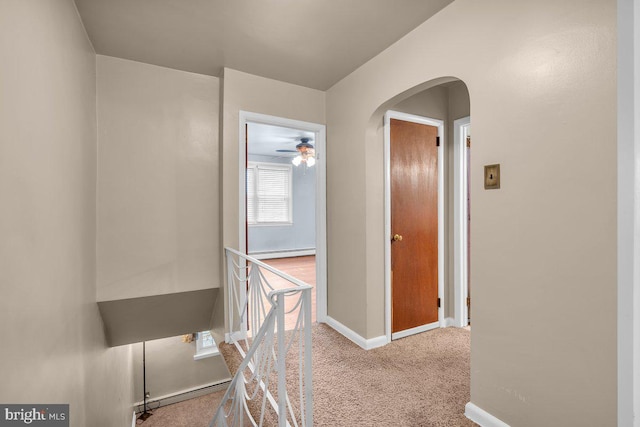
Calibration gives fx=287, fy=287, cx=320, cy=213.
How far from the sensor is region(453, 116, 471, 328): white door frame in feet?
9.53

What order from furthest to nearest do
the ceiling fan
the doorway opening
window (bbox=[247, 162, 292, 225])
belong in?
window (bbox=[247, 162, 292, 225]), the ceiling fan, the doorway opening

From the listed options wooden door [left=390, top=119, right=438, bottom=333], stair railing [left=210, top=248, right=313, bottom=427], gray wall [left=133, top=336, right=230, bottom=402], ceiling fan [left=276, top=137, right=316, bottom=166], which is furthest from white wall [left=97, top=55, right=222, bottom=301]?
gray wall [left=133, top=336, right=230, bottom=402]

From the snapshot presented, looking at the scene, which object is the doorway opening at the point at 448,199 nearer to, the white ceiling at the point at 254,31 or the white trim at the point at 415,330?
the white trim at the point at 415,330

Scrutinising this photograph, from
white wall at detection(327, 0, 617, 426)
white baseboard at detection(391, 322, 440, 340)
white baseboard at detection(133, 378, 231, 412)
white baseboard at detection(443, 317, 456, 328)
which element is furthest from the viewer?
white baseboard at detection(133, 378, 231, 412)

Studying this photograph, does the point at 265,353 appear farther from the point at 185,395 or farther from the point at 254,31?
the point at 185,395

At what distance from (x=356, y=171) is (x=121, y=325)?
A: 2.79 metres

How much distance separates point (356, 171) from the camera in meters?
2.64

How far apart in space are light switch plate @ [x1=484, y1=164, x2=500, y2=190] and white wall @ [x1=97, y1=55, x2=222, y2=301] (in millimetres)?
2398

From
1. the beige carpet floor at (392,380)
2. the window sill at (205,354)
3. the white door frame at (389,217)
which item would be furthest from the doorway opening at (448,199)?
the window sill at (205,354)

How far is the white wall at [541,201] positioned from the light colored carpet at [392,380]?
0.89 feet

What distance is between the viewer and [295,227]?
757 cm

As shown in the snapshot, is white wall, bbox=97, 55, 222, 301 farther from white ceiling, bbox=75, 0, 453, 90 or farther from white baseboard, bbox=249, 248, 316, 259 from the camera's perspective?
white baseboard, bbox=249, 248, 316, 259

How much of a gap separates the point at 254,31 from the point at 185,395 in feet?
18.9

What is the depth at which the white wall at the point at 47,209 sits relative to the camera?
3.46 feet
